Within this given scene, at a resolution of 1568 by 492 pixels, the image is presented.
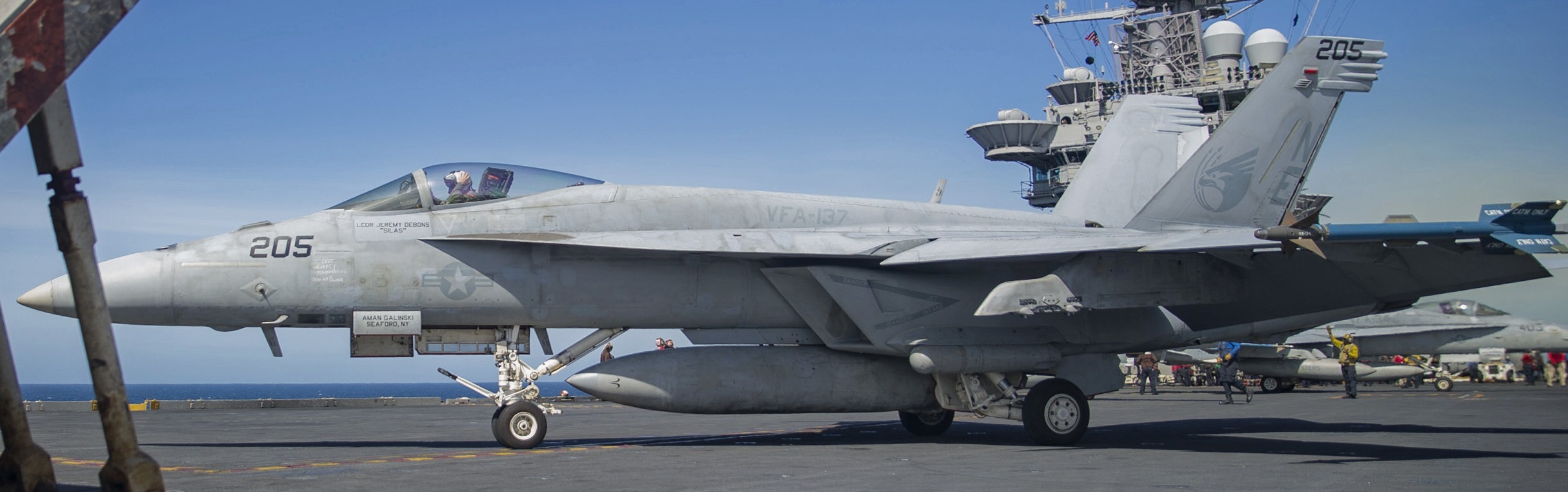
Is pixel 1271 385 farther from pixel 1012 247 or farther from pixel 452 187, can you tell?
pixel 452 187

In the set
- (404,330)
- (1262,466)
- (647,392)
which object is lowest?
(1262,466)

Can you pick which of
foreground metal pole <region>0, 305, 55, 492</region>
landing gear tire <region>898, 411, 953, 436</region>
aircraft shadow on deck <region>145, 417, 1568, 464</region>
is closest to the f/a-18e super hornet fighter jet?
landing gear tire <region>898, 411, 953, 436</region>

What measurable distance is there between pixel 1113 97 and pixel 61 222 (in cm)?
5767

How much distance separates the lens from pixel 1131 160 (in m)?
15.6

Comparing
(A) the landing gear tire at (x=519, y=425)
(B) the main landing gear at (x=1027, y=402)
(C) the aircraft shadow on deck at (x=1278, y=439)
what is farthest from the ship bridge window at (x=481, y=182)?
(C) the aircraft shadow on deck at (x=1278, y=439)

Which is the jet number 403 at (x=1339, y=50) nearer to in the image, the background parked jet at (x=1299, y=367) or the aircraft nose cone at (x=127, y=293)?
the aircraft nose cone at (x=127, y=293)

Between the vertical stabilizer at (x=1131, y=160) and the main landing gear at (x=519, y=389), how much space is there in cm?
743

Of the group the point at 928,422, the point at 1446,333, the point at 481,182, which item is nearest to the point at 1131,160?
the point at 928,422

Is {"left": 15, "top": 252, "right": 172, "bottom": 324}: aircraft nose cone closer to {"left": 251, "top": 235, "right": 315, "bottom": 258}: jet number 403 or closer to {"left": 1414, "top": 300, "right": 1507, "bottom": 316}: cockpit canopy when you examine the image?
{"left": 251, "top": 235, "right": 315, "bottom": 258}: jet number 403

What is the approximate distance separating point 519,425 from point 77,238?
744 centimetres

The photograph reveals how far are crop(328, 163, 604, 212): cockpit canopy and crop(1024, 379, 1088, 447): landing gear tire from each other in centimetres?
561

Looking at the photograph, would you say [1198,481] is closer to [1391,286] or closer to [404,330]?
[1391,286]

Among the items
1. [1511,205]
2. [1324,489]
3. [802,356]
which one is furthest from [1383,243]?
[802,356]

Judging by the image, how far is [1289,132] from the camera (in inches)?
500
